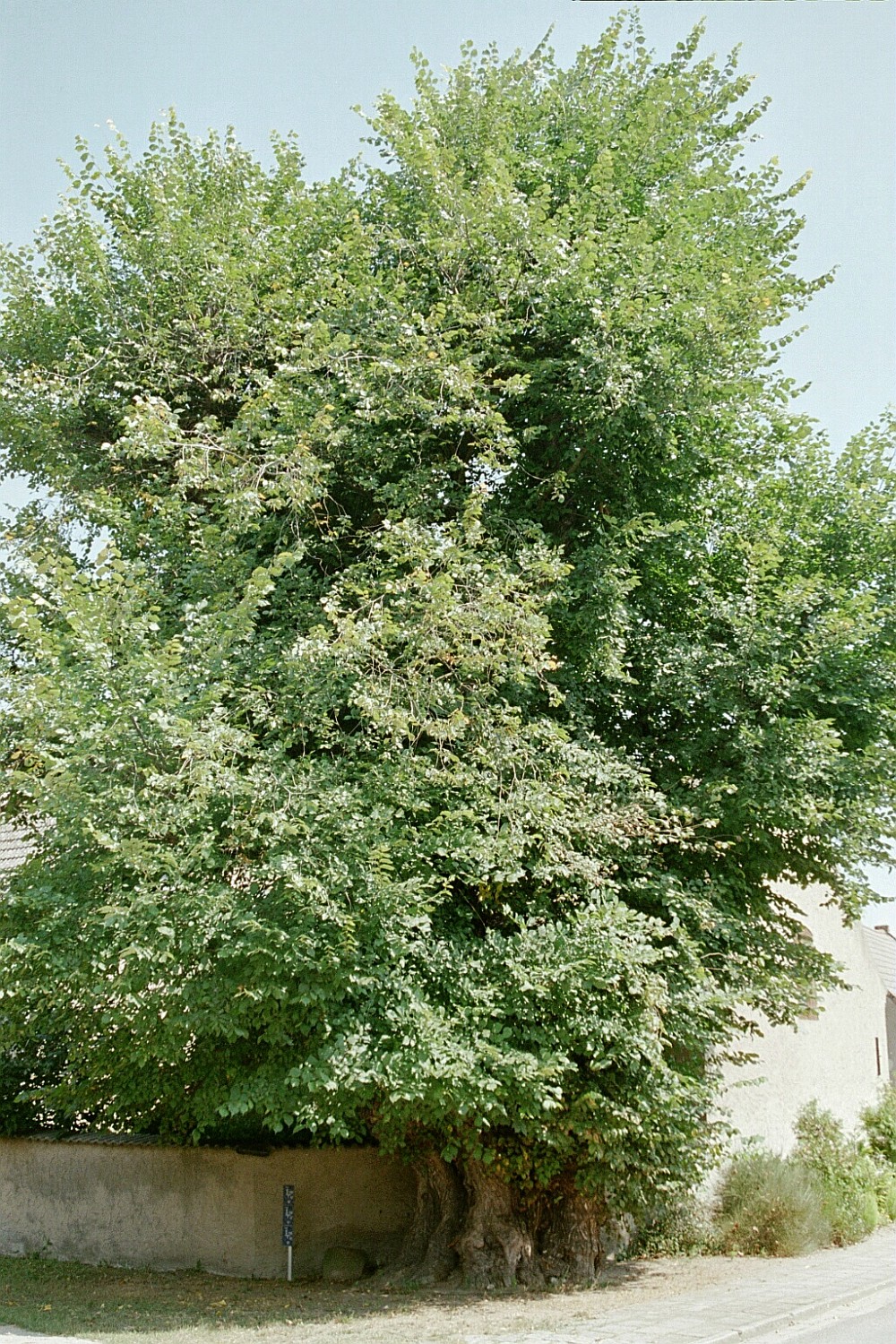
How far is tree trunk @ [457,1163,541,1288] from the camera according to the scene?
35.3ft

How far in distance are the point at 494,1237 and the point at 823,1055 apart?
8.42 metres

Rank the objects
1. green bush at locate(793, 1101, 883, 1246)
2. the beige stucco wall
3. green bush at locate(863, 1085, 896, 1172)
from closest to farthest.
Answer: green bush at locate(793, 1101, 883, 1246)
the beige stucco wall
green bush at locate(863, 1085, 896, 1172)

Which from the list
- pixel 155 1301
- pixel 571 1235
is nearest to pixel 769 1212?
pixel 571 1235

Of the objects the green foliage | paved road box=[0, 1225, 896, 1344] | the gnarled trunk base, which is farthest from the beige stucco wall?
the green foliage

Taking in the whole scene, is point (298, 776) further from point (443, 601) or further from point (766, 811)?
point (766, 811)

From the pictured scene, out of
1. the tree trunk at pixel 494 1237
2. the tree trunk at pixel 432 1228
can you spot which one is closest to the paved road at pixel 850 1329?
the tree trunk at pixel 494 1237

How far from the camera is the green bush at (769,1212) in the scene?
42.1ft

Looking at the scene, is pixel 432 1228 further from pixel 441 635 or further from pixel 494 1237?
pixel 441 635

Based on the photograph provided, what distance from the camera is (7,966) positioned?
8641mm

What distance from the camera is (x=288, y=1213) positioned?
1121 cm

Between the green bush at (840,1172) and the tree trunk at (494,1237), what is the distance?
14.8 ft

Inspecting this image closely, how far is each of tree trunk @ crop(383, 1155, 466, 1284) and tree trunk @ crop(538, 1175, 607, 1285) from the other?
878 mm

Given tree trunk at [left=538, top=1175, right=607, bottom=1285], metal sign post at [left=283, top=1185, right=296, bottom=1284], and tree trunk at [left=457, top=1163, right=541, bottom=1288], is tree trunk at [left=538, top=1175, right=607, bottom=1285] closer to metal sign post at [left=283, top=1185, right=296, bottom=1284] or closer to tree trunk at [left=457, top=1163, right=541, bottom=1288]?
tree trunk at [left=457, top=1163, right=541, bottom=1288]

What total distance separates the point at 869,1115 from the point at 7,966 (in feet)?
47.3
